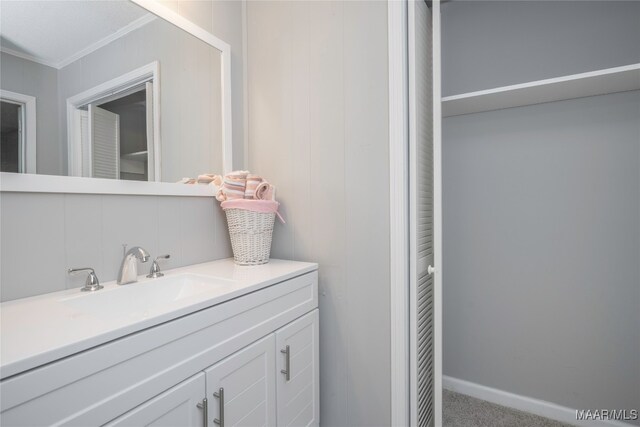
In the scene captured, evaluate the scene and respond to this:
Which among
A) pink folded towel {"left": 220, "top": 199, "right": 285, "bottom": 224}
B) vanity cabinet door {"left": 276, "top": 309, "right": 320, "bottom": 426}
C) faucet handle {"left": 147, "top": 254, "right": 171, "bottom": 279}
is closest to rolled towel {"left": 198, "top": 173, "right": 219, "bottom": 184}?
pink folded towel {"left": 220, "top": 199, "right": 285, "bottom": 224}

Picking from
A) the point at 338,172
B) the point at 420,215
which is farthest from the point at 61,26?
the point at 420,215

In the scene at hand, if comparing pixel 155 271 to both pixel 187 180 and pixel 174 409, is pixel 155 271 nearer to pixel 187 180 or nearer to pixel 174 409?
pixel 187 180

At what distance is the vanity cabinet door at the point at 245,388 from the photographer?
35.9 inches

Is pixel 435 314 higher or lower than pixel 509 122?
lower

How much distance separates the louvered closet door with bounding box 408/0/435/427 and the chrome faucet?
39.4 inches

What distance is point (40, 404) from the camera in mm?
581

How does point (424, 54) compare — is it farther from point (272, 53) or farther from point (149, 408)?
point (149, 408)

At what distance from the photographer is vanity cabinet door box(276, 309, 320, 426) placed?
3.85 feet

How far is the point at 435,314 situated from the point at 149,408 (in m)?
1.05

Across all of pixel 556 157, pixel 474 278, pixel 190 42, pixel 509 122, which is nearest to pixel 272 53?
pixel 190 42

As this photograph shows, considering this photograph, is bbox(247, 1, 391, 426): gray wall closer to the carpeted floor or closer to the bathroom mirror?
the bathroom mirror

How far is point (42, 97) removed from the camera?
98 cm

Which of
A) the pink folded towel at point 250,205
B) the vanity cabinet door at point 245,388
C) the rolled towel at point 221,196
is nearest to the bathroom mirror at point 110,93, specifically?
the rolled towel at point 221,196

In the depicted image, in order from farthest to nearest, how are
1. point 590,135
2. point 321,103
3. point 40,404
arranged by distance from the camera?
point 590,135 → point 321,103 → point 40,404
